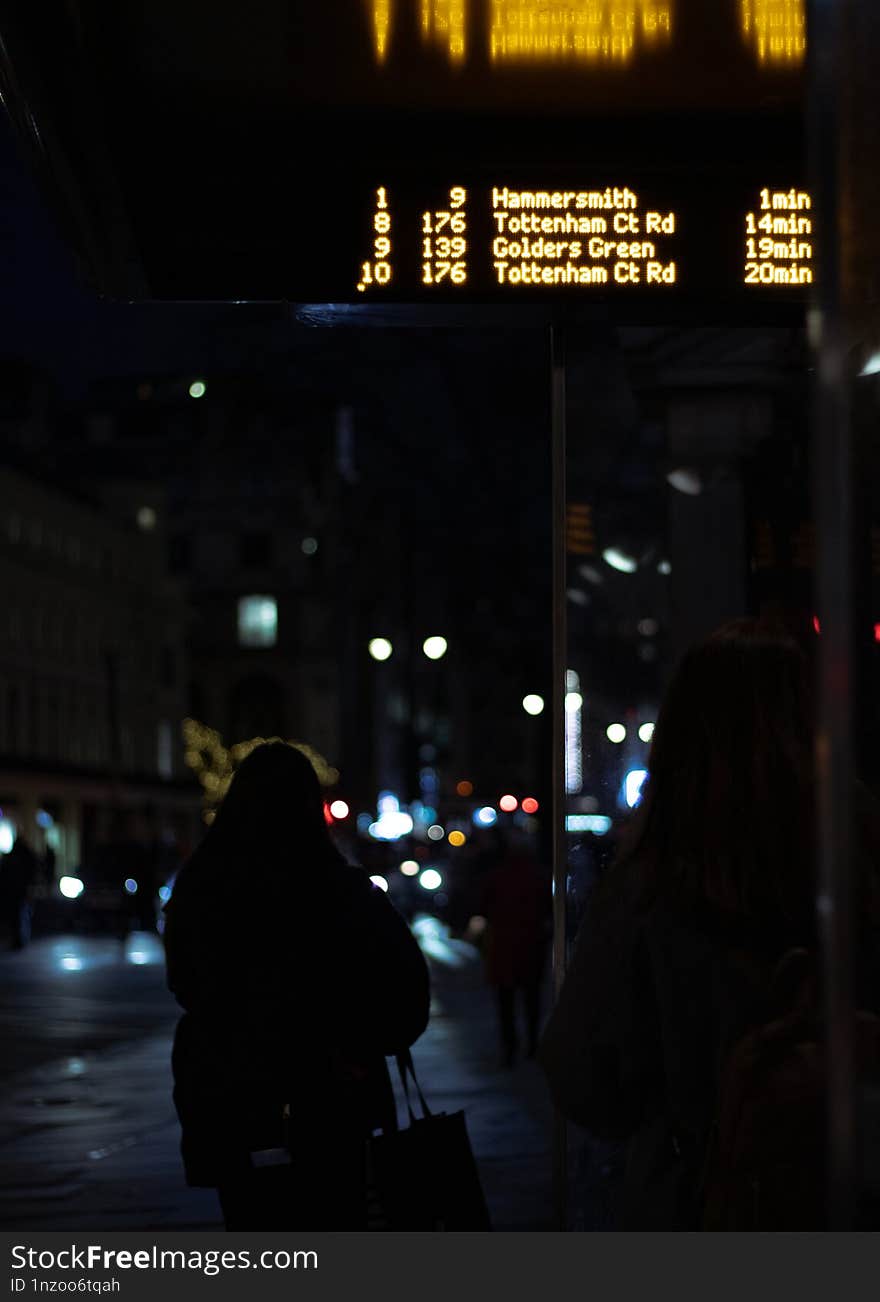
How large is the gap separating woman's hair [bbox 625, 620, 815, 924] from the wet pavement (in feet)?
19.3

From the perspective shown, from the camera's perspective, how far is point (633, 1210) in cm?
349

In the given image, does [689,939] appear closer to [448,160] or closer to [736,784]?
[736,784]

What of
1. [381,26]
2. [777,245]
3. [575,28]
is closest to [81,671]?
[777,245]

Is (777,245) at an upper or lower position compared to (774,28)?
lower

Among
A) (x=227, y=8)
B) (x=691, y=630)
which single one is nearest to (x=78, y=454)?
(x=691, y=630)

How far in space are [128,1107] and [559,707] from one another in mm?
8656

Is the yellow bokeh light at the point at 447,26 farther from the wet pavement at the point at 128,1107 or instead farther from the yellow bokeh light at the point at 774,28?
the wet pavement at the point at 128,1107

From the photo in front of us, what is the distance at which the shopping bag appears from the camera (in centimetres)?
558

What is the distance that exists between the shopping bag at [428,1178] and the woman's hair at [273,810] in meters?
0.66

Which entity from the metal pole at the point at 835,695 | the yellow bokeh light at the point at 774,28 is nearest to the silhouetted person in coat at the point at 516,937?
the yellow bokeh light at the point at 774,28

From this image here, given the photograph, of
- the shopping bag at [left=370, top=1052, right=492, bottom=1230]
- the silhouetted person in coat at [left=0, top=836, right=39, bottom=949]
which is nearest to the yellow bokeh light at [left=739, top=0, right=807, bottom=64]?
the shopping bag at [left=370, top=1052, right=492, bottom=1230]

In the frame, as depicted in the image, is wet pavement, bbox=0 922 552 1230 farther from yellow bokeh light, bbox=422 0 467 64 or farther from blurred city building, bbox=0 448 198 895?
blurred city building, bbox=0 448 198 895

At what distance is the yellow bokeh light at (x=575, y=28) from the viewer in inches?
237

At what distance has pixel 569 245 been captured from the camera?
6.62m
